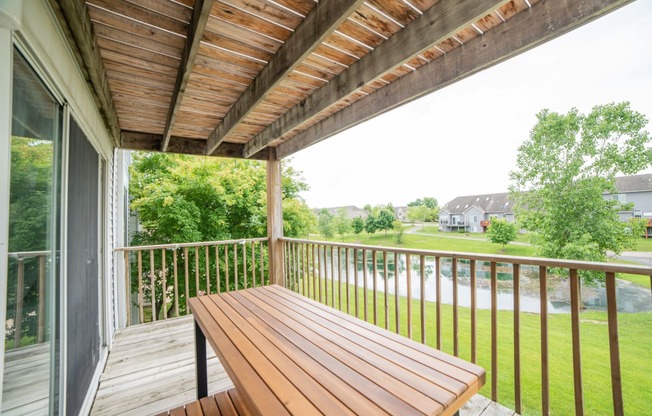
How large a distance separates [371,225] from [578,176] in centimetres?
626

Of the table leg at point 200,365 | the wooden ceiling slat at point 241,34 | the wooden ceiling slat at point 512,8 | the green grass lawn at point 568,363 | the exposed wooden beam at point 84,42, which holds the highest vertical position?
the wooden ceiling slat at point 241,34

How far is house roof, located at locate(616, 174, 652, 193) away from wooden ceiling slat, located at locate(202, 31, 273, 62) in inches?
210

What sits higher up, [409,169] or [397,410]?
[409,169]

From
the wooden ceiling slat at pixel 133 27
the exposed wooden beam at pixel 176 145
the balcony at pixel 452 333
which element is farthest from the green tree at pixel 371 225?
the wooden ceiling slat at pixel 133 27

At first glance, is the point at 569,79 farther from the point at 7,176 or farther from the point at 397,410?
the point at 7,176

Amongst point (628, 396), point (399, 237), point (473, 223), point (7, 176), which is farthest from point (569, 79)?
point (7, 176)

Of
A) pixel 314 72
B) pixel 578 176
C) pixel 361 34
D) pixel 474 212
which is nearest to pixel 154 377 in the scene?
pixel 314 72

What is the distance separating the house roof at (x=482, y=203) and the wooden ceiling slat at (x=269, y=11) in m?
7.05

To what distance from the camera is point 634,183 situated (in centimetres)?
446

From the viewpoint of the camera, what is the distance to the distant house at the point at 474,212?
6.77 metres

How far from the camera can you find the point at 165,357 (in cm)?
275

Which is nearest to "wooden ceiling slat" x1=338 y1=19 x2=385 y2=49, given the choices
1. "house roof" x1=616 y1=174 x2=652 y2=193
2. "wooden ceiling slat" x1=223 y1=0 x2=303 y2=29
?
"wooden ceiling slat" x1=223 y1=0 x2=303 y2=29

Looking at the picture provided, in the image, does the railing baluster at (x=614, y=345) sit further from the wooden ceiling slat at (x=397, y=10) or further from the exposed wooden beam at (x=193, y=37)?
the exposed wooden beam at (x=193, y=37)

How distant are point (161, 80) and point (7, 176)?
180 cm
